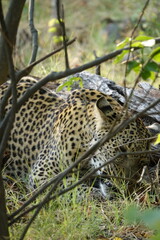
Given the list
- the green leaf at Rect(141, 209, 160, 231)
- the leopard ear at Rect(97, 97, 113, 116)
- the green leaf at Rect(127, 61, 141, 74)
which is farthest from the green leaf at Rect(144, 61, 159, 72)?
the leopard ear at Rect(97, 97, 113, 116)

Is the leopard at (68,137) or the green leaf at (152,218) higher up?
the green leaf at (152,218)

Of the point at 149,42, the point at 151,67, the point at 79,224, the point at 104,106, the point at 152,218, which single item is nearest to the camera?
the point at 152,218

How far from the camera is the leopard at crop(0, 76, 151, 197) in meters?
4.89

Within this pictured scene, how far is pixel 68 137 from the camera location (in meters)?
5.27

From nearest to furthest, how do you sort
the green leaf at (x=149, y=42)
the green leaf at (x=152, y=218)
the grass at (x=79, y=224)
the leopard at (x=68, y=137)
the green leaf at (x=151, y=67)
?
the green leaf at (x=152, y=218)
the green leaf at (x=149, y=42)
the green leaf at (x=151, y=67)
the grass at (x=79, y=224)
the leopard at (x=68, y=137)

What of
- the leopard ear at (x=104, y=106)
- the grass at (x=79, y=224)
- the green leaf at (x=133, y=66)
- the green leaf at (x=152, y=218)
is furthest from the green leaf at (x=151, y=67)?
the leopard ear at (x=104, y=106)

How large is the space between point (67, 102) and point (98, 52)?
4874mm

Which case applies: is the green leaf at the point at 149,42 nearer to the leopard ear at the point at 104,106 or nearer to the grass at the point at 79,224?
the grass at the point at 79,224

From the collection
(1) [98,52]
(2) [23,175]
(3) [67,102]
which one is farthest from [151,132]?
(1) [98,52]

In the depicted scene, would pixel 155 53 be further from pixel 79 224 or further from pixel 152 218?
pixel 79 224

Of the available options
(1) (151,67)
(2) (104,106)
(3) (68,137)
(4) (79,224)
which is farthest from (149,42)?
(3) (68,137)

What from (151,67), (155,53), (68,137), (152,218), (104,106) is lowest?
(68,137)

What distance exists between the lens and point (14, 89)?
306cm

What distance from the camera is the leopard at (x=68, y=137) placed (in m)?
4.89
